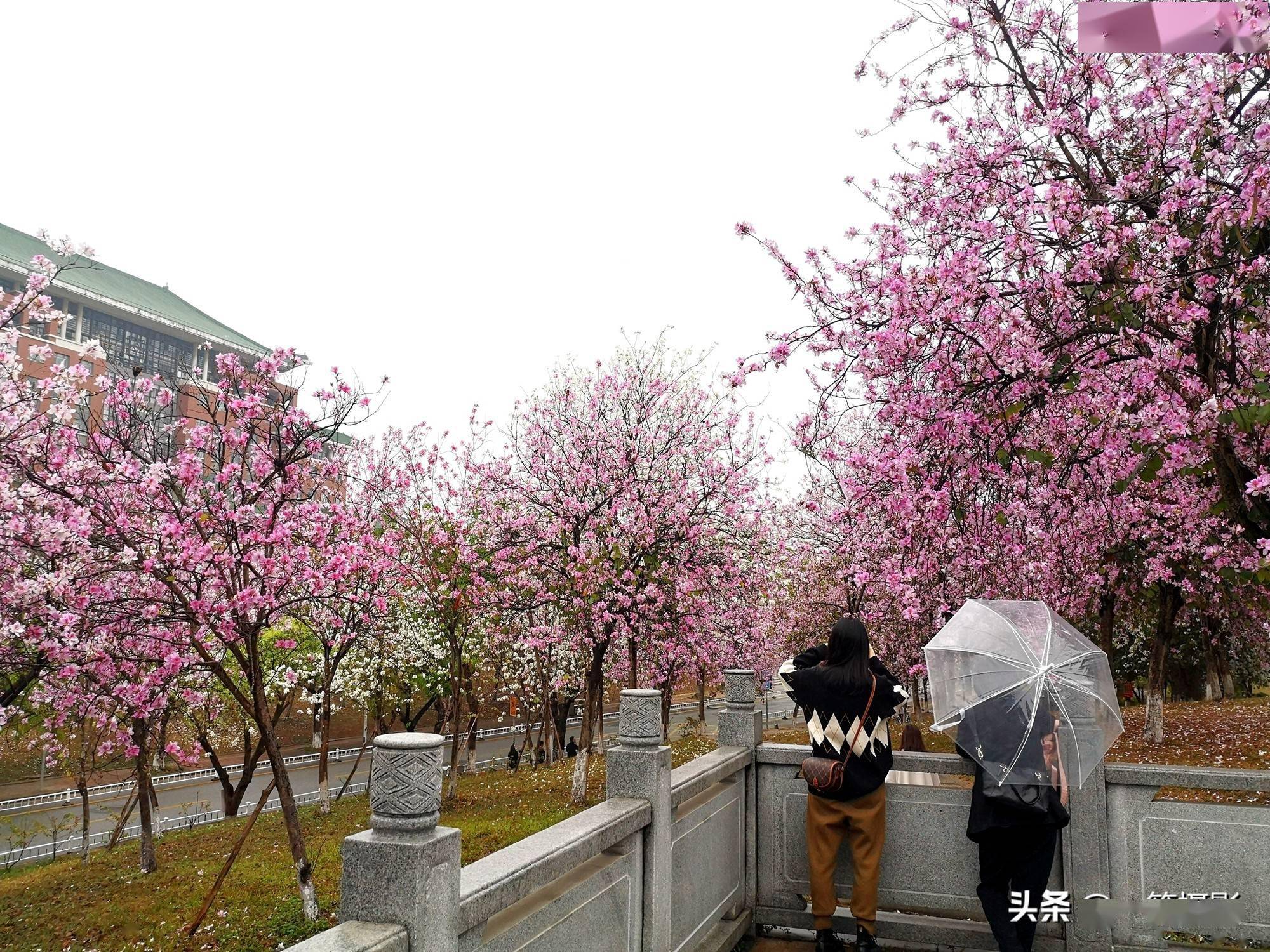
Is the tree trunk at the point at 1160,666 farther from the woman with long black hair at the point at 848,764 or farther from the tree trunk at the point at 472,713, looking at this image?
the tree trunk at the point at 472,713

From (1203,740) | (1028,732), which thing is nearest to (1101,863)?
(1028,732)

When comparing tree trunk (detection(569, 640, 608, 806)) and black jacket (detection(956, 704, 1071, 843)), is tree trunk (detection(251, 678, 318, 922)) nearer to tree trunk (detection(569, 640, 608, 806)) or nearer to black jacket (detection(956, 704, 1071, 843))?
tree trunk (detection(569, 640, 608, 806))

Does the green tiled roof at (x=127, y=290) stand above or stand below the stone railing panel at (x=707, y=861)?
above

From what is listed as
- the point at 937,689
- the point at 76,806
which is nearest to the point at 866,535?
the point at 937,689

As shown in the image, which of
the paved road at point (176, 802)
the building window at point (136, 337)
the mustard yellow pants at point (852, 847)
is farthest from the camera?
the building window at point (136, 337)

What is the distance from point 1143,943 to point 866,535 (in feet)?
32.2

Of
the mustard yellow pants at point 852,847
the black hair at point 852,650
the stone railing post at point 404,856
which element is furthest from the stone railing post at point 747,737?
the stone railing post at point 404,856

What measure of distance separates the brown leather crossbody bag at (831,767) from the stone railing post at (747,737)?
76 centimetres

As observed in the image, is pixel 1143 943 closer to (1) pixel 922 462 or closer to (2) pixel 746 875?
(2) pixel 746 875

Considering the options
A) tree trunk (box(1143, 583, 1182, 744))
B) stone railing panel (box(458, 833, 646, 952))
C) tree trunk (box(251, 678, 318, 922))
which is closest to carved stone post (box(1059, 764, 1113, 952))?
stone railing panel (box(458, 833, 646, 952))

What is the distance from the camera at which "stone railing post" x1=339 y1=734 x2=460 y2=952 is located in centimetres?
237

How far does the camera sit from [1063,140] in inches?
279

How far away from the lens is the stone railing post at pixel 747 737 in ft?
19.6

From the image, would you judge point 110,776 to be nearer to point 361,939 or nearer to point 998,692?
point 998,692
